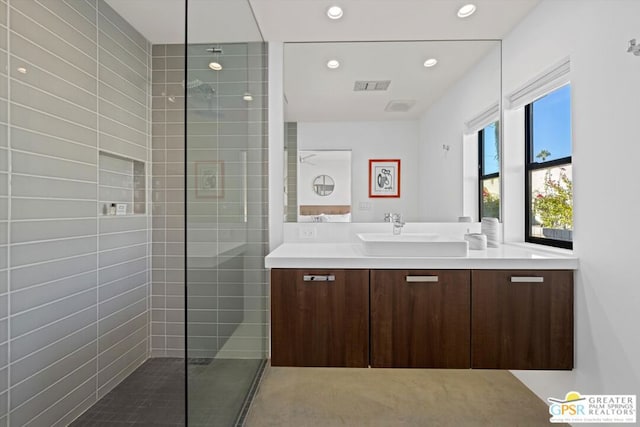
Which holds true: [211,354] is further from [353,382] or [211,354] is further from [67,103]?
[67,103]

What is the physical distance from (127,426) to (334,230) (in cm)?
171

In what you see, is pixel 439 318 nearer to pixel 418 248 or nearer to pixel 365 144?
pixel 418 248

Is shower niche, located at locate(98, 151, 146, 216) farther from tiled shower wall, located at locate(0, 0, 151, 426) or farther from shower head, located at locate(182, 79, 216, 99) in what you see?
shower head, located at locate(182, 79, 216, 99)

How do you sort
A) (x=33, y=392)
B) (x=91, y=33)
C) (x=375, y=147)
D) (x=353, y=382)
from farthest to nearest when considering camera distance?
(x=375, y=147) < (x=353, y=382) < (x=91, y=33) < (x=33, y=392)

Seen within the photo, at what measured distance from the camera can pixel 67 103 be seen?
1.94 metres

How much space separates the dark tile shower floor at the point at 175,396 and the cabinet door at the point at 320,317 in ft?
0.96

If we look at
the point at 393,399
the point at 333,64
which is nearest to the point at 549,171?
the point at 333,64

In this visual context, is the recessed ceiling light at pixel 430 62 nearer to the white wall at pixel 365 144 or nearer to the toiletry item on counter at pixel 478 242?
the white wall at pixel 365 144

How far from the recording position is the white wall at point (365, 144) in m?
2.53

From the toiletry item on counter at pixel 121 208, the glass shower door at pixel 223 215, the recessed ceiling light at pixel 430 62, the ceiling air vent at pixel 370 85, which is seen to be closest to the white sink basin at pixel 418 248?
the glass shower door at pixel 223 215

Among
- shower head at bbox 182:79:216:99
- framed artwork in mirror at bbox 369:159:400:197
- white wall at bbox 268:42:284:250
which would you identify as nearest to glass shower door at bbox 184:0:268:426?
shower head at bbox 182:79:216:99

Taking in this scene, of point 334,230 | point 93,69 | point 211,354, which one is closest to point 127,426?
point 211,354

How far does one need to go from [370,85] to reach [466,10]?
0.73m

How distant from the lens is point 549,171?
2.18 metres
